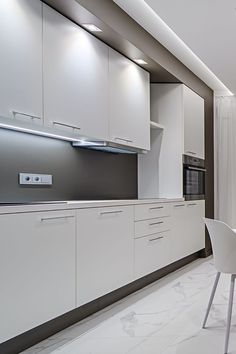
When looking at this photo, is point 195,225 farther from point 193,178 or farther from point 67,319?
point 67,319

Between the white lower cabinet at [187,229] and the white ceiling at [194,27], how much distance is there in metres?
1.70

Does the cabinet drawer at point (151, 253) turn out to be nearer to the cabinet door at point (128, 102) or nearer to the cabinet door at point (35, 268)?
the cabinet door at point (128, 102)

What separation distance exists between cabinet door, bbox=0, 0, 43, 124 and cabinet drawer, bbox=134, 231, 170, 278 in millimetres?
1670

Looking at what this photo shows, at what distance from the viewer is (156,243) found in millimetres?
4227

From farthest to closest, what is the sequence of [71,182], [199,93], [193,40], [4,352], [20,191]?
1. [199,93]
2. [193,40]
3. [71,182]
4. [20,191]
5. [4,352]

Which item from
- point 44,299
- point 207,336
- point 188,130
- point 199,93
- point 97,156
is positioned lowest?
point 207,336

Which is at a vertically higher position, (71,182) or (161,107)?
(161,107)

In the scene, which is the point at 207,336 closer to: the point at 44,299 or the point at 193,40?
the point at 44,299

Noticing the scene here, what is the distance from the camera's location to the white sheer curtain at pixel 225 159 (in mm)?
6527

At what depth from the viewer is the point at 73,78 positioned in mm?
3154

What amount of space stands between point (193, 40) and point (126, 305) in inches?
103

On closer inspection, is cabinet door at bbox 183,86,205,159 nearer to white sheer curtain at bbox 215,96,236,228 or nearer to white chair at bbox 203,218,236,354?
white sheer curtain at bbox 215,96,236,228

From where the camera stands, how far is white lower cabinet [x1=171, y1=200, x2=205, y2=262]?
188 inches

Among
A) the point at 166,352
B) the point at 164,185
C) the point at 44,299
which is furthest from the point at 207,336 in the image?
the point at 164,185
